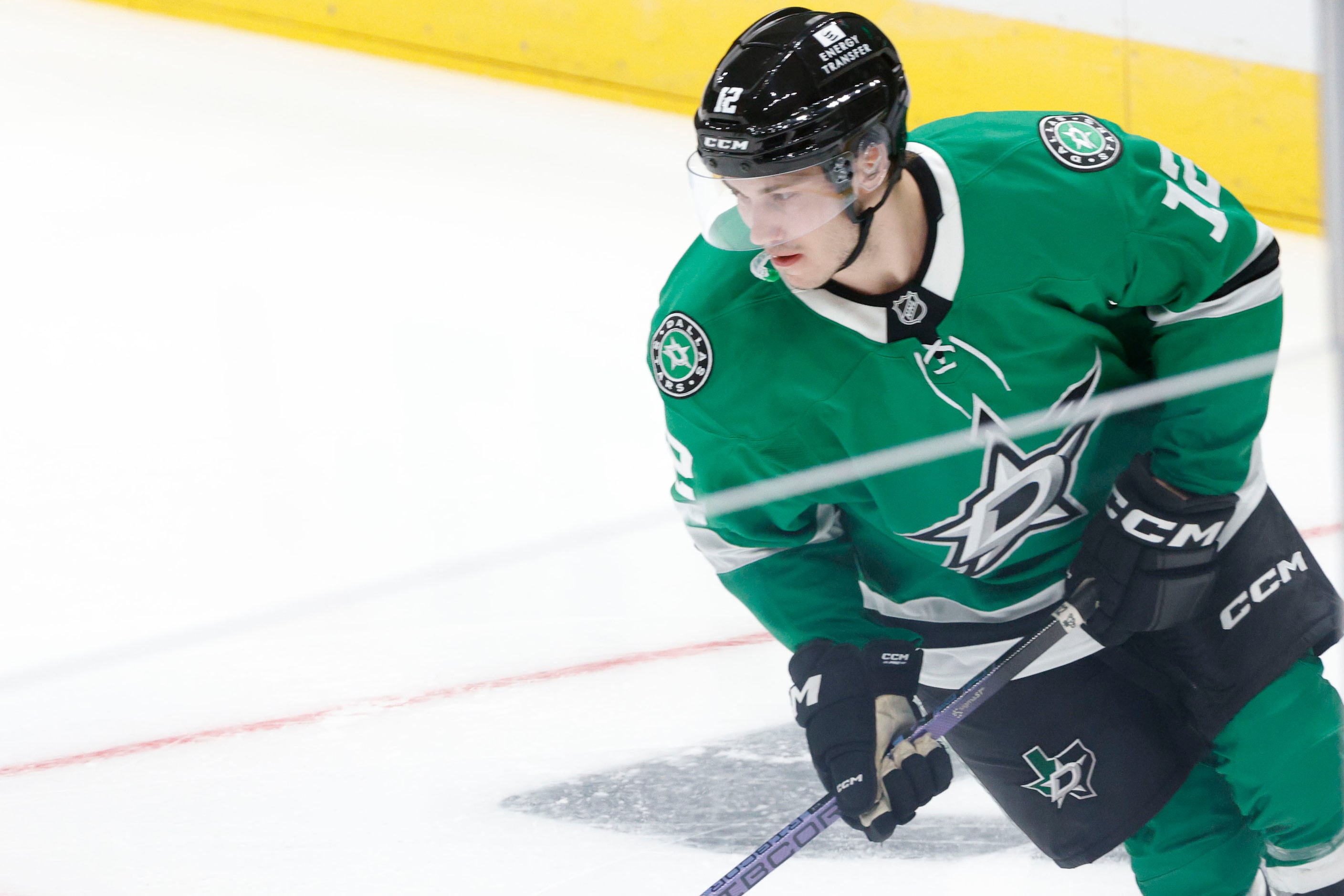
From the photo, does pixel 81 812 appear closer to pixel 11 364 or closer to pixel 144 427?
pixel 144 427

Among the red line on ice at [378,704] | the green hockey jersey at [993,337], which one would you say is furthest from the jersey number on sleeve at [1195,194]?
the red line on ice at [378,704]

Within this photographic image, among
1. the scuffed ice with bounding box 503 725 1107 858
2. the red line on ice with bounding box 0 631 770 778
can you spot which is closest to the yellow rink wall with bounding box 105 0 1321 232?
the scuffed ice with bounding box 503 725 1107 858

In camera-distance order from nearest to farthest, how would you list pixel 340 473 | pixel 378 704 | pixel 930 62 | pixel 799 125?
pixel 799 125 < pixel 378 704 < pixel 340 473 < pixel 930 62

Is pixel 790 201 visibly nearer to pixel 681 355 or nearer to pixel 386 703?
pixel 681 355

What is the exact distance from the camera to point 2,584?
2.54 m

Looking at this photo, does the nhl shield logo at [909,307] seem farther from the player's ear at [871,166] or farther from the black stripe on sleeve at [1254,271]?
the black stripe on sleeve at [1254,271]

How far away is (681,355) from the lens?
1294mm

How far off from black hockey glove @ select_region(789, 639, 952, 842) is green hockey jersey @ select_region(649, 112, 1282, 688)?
0.13m

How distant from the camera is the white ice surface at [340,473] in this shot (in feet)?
6.31

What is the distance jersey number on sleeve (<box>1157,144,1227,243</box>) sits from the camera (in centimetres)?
128

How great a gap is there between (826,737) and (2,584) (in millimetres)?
1745

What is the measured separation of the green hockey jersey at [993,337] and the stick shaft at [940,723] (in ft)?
0.40

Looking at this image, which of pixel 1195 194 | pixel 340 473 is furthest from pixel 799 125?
pixel 340 473

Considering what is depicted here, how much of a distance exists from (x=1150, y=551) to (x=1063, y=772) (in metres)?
0.26
